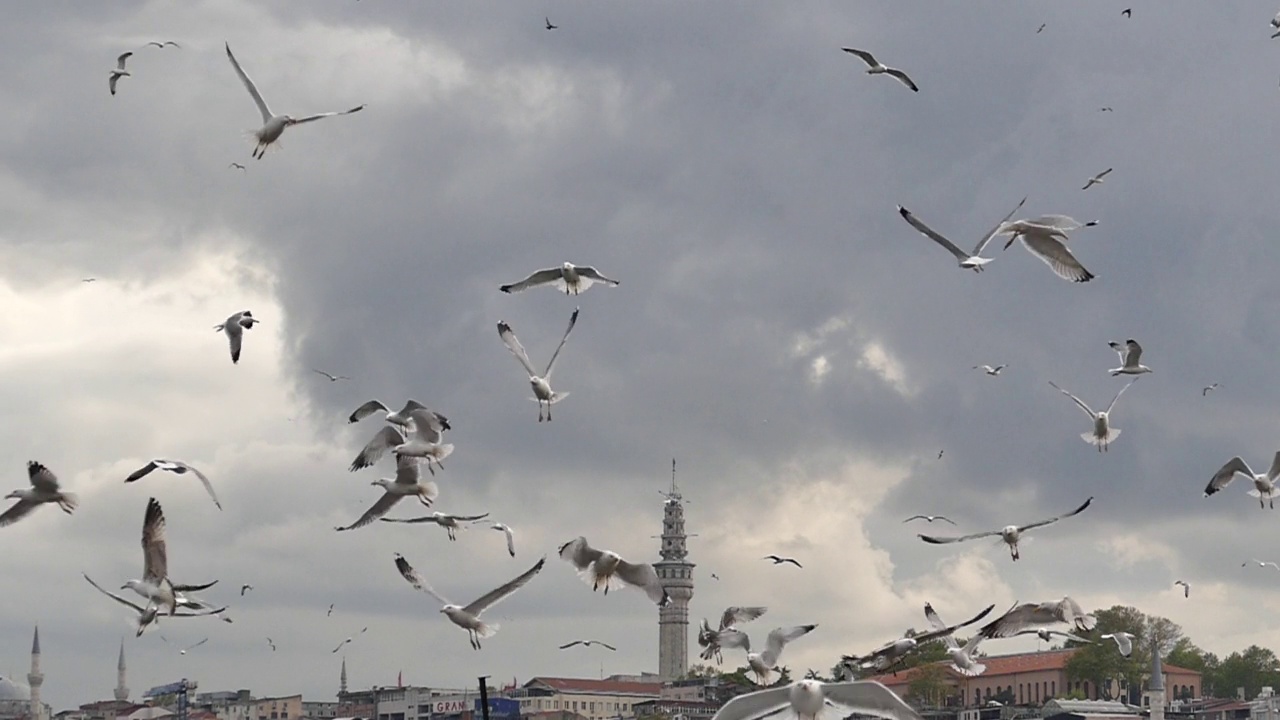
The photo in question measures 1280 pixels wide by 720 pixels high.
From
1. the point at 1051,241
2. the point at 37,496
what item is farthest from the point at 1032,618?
the point at 37,496

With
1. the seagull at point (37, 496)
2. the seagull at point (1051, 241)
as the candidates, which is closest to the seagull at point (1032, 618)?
the seagull at point (1051, 241)

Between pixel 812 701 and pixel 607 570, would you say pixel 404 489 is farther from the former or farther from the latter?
pixel 812 701

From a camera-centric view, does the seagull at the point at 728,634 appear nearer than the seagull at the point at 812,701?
No

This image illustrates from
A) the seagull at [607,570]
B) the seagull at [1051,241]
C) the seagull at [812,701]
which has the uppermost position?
the seagull at [1051,241]

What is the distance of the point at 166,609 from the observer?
34906 millimetres

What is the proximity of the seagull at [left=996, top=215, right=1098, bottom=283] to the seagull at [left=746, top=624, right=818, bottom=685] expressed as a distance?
8669 mm

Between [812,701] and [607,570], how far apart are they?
9.29 m

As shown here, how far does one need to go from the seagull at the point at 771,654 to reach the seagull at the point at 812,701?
12.1m

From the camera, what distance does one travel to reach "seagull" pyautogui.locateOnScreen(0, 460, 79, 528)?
35594 millimetres

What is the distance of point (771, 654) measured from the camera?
41.8 metres

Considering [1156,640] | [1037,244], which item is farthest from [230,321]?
[1156,640]

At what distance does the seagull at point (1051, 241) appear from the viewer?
35.7 m

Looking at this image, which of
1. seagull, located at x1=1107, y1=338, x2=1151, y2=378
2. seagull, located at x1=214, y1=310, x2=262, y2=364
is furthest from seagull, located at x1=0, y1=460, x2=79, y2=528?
seagull, located at x1=1107, y1=338, x2=1151, y2=378

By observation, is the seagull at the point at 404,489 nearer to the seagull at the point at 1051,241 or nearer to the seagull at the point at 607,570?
the seagull at the point at 607,570
